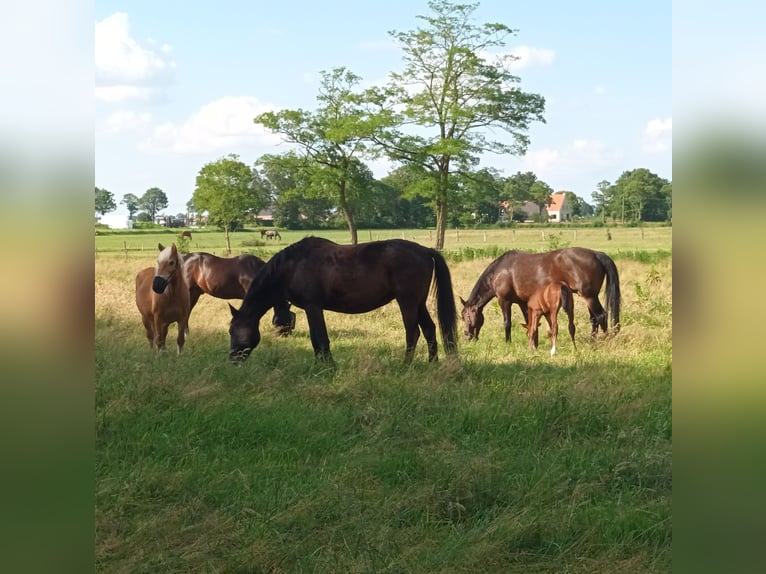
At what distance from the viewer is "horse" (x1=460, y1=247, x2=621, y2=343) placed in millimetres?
9672

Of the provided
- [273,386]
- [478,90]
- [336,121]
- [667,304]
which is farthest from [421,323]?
[336,121]

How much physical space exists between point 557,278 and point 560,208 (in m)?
52.7

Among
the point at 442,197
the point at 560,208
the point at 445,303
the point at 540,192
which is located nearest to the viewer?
the point at 445,303

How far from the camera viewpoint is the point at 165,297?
8.21 meters

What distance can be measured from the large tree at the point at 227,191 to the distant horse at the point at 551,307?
120 feet

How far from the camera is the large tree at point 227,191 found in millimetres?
43906

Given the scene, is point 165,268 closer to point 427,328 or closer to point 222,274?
point 222,274

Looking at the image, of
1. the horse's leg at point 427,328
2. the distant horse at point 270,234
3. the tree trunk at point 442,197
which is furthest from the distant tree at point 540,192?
the horse's leg at point 427,328

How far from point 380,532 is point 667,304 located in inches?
380

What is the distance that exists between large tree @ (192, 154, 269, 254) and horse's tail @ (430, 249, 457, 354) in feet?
122

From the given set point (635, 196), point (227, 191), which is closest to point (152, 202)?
point (227, 191)

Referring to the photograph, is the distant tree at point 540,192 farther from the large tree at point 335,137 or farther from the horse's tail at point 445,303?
the horse's tail at point 445,303
